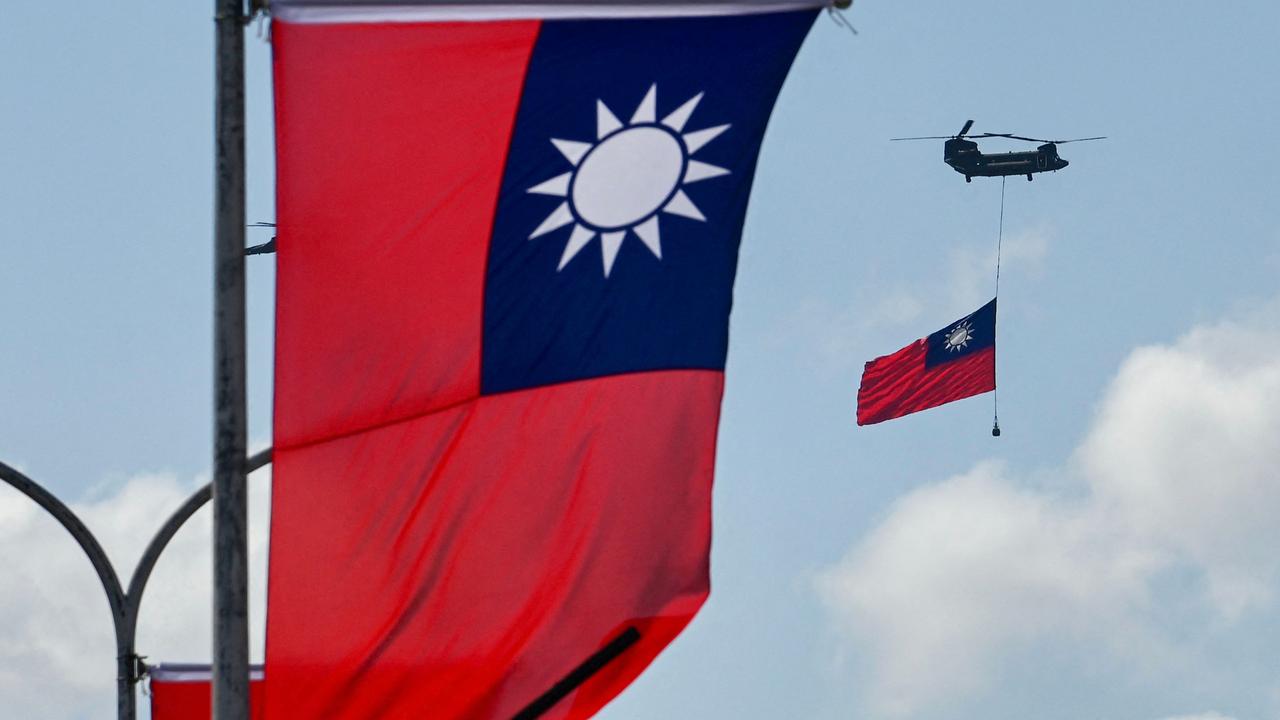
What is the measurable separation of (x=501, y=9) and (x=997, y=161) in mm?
87016

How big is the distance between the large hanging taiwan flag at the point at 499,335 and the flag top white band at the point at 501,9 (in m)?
0.01

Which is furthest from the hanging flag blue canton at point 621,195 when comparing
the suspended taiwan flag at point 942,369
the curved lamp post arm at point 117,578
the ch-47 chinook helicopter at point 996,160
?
the ch-47 chinook helicopter at point 996,160

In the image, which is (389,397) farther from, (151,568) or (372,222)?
(151,568)

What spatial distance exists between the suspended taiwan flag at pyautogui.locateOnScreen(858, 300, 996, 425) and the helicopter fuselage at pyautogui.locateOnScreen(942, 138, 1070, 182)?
138 feet

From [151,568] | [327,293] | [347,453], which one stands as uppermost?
[327,293]

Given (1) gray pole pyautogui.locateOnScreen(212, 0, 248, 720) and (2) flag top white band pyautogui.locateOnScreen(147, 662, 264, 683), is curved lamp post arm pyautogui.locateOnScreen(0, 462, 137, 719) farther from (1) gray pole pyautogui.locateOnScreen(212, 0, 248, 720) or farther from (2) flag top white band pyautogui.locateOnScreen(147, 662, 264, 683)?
(1) gray pole pyautogui.locateOnScreen(212, 0, 248, 720)

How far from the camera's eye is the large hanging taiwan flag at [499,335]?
9266mm

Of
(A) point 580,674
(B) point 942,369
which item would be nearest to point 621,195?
(A) point 580,674

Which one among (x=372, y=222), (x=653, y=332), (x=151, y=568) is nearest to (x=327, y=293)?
(x=372, y=222)

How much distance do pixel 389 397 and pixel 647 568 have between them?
4.20 feet

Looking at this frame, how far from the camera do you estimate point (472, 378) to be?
9.48 m

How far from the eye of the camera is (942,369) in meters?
52.7

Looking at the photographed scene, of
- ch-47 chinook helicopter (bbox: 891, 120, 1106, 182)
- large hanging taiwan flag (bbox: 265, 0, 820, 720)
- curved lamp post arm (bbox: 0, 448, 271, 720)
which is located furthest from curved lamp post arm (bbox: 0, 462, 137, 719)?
ch-47 chinook helicopter (bbox: 891, 120, 1106, 182)

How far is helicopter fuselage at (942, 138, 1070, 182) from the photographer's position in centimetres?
9425
